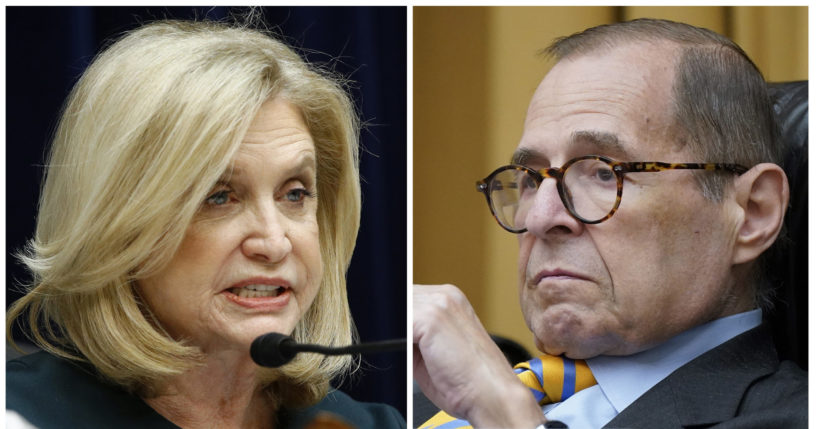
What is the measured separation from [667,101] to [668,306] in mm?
322

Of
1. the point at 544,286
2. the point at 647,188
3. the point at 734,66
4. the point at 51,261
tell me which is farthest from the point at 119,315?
the point at 734,66

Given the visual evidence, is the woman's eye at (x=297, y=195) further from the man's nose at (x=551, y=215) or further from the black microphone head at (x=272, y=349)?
the man's nose at (x=551, y=215)

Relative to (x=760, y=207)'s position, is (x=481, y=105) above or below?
above

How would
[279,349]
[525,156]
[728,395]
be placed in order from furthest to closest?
1. [525,156]
2. [728,395]
3. [279,349]

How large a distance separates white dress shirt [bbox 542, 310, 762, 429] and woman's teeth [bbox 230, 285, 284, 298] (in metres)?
0.49

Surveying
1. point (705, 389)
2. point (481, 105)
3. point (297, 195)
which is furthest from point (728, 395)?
point (297, 195)

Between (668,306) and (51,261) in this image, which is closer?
(51,261)

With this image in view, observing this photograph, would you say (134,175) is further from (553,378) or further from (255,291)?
(553,378)

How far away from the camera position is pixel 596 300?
5.28 feet

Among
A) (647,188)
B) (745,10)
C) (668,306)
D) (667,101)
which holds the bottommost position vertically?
(668,306)

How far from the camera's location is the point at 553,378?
66.6 inches

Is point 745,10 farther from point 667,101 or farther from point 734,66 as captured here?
point 667,101

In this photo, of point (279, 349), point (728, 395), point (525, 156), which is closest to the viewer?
point (279, 349)

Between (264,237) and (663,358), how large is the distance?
26.2 inches
